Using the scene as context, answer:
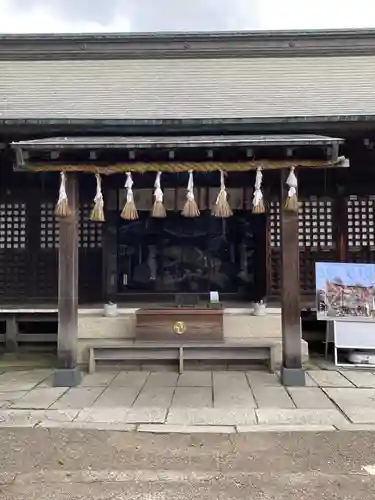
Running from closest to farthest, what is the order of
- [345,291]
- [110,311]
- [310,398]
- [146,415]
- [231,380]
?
[146,415] → [310,398] → [231,380] → [345,291] → [110,311]

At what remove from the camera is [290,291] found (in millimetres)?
6609

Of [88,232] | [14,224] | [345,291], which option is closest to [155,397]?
[345,291]

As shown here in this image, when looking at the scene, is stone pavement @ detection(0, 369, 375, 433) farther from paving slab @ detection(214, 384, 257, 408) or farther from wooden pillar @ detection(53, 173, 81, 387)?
wooden pillar @ detection(53, 173, 81, 387)

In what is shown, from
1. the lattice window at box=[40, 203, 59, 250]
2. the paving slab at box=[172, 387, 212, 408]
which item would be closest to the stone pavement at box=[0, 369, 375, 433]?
the paving slab at box=[172, 387, 212, 408]

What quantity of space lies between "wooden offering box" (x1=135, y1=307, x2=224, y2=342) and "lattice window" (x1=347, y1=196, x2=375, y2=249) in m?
3.38

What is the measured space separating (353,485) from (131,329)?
499 cm

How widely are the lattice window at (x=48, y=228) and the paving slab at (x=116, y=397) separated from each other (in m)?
3.86

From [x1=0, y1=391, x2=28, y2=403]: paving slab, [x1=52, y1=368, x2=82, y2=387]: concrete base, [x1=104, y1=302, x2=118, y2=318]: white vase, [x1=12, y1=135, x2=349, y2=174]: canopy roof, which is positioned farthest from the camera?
[x1=104, y1=302, x2=118, y2=318]: white vase

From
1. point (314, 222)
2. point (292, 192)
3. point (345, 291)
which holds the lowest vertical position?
point (345, 291)

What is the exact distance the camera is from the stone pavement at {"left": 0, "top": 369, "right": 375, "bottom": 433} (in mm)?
5121

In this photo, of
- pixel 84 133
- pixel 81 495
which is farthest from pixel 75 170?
pixel 81 495

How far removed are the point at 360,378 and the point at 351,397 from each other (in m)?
1.14

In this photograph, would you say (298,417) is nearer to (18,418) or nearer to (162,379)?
(162,379)

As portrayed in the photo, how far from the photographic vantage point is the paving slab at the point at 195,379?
22.1ft
